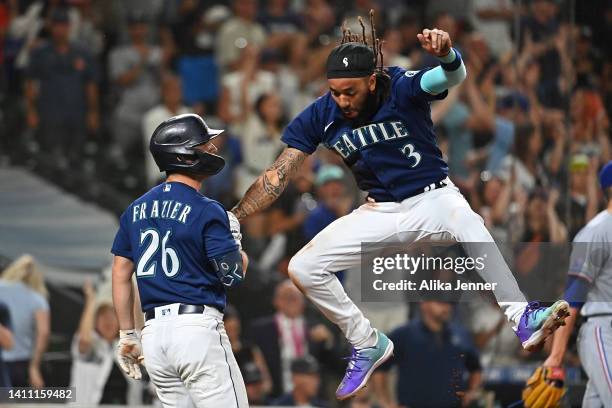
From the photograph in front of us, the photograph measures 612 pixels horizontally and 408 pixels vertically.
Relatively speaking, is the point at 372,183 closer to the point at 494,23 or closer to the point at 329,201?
the point at 329,201

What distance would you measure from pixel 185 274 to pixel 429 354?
3.53 m

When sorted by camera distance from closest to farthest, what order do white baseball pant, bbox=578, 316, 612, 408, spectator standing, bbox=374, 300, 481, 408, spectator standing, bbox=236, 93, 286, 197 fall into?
white baseball pant, bbox=578, 316, 612, 408
spectator standing, bbox=374, 300, 481, 408
spectator standing, bbox=236, 93, 286, 197

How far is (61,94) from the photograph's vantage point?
39.2ft

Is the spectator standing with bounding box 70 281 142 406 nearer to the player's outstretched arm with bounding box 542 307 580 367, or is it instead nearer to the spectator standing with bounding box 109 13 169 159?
the spectator standing with bounding box 109 13 169 159

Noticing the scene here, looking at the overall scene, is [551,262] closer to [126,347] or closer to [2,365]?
[126,347]

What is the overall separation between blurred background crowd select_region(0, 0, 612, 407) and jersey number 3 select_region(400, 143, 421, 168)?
1118 millimetres

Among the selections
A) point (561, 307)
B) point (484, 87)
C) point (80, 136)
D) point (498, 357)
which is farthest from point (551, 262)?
point (80, 136)

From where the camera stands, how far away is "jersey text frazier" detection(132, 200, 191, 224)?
20.2 feet

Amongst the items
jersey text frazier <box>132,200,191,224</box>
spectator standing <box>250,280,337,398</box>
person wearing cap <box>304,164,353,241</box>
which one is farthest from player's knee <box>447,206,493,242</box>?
spectator standing <box>250,280,337,398</box>

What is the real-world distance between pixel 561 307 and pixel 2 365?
5.33 metres

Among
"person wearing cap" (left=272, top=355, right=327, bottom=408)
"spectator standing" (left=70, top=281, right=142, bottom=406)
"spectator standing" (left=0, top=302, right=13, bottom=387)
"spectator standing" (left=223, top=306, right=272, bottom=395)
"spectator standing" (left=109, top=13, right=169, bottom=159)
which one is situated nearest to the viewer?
"spectator standing" (left=70, top=281, right=142, bottom=406)

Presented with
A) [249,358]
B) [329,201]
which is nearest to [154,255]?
[329,201]

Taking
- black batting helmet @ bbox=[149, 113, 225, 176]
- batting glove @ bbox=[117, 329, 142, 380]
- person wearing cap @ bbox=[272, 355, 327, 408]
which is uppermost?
black batting helmet @ bbox=[149, 113, 225, 176]

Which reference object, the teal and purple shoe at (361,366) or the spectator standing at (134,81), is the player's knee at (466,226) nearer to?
the teal and purple shoe at (361,366)
